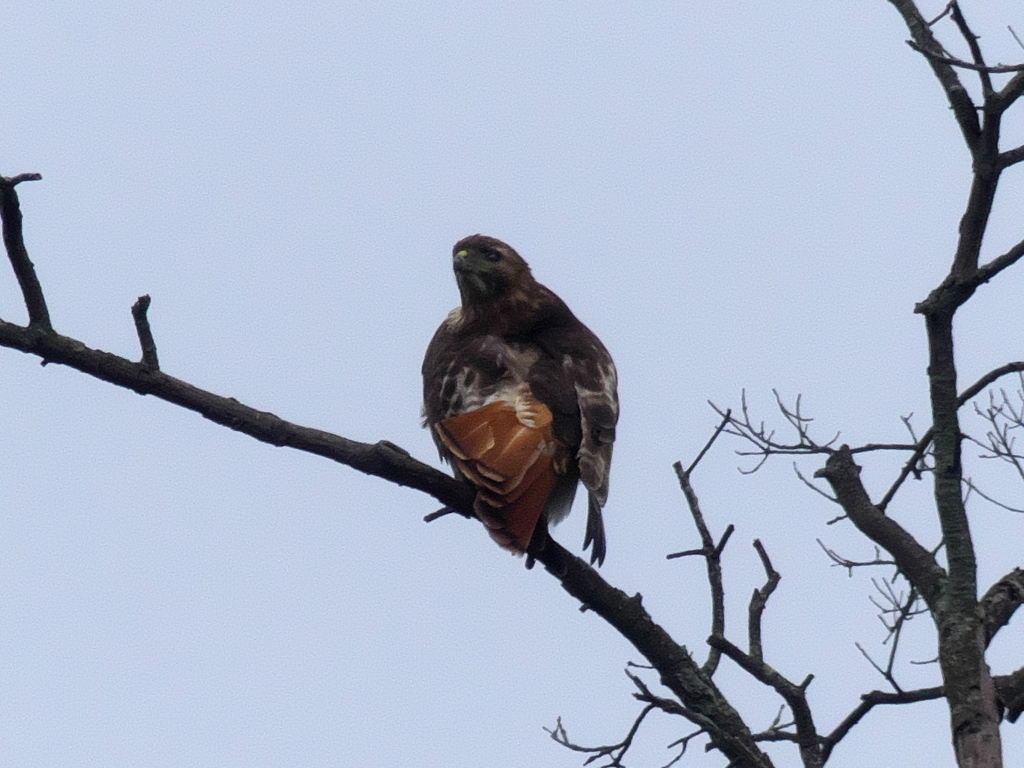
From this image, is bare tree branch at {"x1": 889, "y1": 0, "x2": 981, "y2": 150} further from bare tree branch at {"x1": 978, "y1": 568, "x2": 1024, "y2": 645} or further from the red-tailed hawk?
the red-tailed hawk

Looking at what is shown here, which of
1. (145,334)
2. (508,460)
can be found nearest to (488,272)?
(508,460)

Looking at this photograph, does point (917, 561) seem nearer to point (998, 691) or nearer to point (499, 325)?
point (998, 691)

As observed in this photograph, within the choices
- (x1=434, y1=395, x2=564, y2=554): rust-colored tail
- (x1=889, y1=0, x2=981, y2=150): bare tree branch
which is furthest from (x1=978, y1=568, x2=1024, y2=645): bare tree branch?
(x1=434, y1=395, x2=564, y2=554): rust-colored tail

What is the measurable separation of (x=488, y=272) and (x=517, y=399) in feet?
3.85

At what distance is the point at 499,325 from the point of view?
215 inches

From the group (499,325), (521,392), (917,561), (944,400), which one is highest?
(499,325)

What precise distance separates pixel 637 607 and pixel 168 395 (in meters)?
1.38

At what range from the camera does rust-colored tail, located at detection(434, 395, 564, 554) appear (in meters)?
4.04

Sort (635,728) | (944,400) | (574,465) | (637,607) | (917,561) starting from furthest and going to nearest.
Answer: (574,465), (637,607), (635,728), (917,561), (944,400)

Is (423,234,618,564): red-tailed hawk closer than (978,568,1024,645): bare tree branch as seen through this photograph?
No

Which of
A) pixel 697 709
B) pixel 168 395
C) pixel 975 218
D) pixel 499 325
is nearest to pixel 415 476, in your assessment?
pixel 168 395

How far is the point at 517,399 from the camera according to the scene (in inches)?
181

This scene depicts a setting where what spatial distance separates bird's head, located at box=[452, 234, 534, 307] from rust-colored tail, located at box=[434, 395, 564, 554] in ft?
3.63

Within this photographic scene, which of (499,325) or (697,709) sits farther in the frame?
(499,325)
